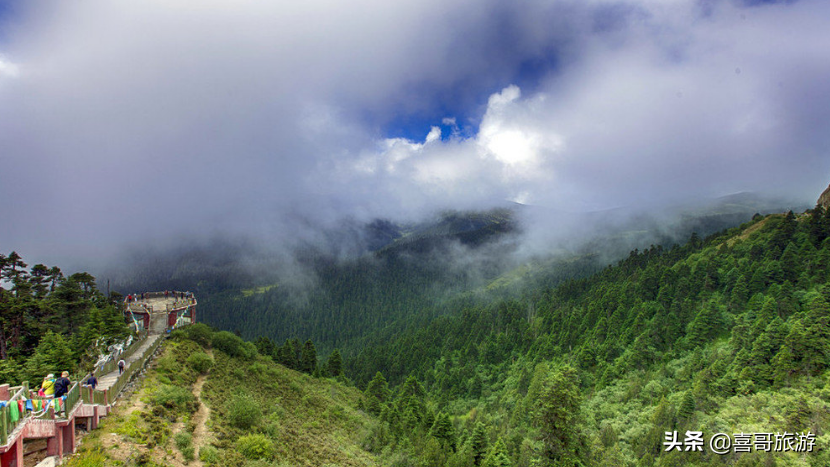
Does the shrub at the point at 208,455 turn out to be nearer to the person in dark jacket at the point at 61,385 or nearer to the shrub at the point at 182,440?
the shrub at the point at 182,440

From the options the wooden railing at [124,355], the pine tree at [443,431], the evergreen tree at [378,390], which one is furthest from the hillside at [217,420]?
the evergreen tree at [378,390]

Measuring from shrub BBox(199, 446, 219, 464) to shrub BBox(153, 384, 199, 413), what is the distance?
5283 millimetres

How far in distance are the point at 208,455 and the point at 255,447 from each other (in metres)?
2.90

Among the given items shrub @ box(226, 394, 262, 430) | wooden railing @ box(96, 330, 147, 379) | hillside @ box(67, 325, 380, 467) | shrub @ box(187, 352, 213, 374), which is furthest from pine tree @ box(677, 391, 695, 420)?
wooden railing @ box(96, 330, 147, 379)

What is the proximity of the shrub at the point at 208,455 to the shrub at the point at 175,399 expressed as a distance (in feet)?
17.3

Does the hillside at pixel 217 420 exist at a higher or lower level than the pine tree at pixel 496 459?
higher

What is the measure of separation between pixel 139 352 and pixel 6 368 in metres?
8.49

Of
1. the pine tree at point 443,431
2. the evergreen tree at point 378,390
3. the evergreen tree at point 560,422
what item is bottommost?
the evergreen tree at point 378,390

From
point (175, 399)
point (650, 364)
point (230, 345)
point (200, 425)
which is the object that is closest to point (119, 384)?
point (175, 399)

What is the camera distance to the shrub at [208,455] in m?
20.8

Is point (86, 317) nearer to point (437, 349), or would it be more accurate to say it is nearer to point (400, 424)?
point (400, 424)

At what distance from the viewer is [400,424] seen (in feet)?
159

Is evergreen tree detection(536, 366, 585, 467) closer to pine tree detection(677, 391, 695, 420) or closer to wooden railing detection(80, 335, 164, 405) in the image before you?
pine tree detection(677, 391, 695, 420)

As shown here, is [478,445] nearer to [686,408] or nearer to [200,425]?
[686,408]
